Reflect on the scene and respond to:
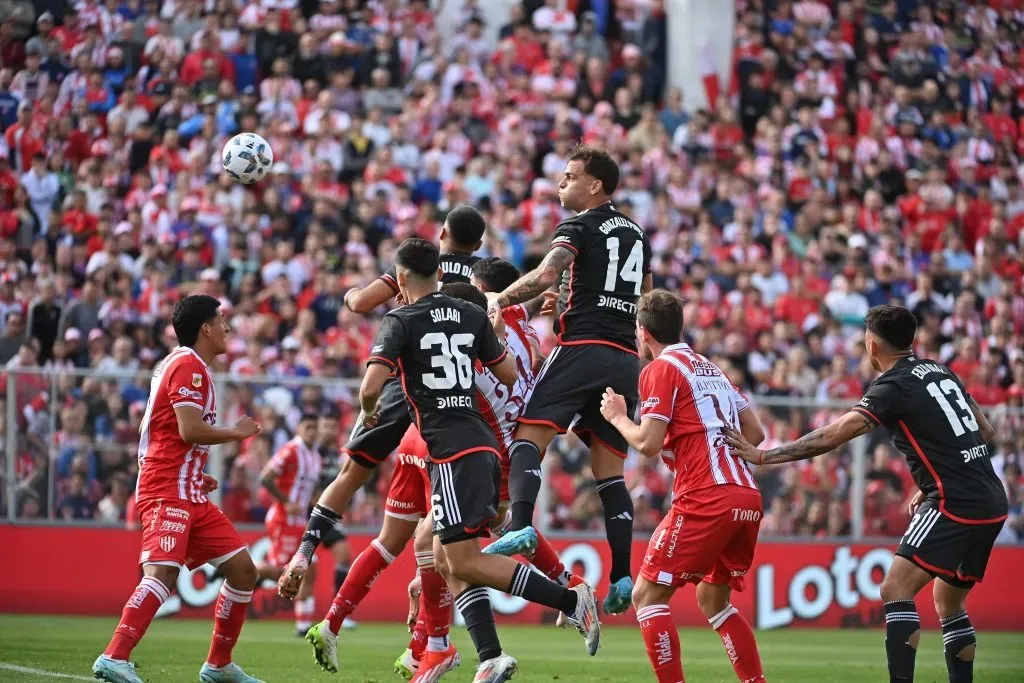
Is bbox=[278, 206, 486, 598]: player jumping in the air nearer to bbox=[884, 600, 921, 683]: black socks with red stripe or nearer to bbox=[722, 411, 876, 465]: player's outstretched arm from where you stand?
bbox=[722, 411, 876, 465]: player's outstretched arm

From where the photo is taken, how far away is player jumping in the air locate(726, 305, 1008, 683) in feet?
29.3

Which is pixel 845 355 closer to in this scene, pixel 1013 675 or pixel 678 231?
pixel 678 231

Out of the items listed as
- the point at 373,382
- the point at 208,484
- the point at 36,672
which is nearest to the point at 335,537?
the point at 36,672

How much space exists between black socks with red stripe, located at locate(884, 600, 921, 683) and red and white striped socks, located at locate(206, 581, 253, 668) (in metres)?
4.06

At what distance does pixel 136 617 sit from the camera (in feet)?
30.0

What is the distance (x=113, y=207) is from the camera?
19.8 m

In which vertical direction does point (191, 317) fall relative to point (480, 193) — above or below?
below

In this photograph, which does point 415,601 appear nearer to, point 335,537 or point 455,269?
point 455,269

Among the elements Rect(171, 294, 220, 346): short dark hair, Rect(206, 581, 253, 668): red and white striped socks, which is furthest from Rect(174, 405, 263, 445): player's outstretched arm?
Rect(206, 581, 253, 668): red and white striped socks

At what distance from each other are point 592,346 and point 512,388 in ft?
2.60

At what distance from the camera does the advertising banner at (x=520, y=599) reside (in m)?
16.4

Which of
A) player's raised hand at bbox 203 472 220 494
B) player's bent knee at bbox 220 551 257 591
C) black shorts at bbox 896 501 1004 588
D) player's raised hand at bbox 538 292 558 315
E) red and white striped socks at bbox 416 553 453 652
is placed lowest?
red and white striped socks at bbox 416 553 453 652

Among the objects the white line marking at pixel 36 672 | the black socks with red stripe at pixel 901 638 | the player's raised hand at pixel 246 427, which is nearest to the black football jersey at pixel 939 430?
the black socks with red stripe at pixel 901 638

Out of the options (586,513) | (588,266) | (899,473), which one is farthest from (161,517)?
(899,473)
